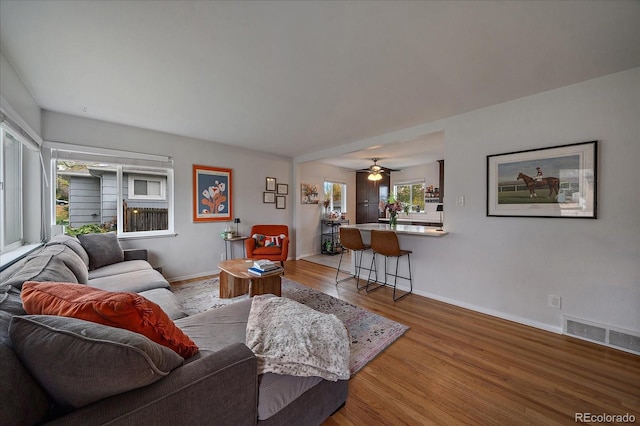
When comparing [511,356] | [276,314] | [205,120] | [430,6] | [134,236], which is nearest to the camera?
[430,6]

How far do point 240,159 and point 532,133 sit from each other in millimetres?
4285

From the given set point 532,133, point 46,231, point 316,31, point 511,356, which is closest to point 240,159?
point 46,231

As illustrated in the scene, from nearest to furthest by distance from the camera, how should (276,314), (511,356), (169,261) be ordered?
(276,314)
(511,356)
(169,261)

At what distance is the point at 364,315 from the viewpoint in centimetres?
270

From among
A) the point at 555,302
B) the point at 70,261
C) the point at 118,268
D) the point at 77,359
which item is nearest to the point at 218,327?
the point at 77,359

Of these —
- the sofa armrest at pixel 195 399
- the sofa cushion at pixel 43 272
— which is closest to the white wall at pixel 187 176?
the sofa cushion at pixel 43 272

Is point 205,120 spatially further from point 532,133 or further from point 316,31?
point 532,133

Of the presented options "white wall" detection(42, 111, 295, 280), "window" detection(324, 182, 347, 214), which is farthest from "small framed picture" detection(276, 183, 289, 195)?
"window" detection(324, 182, 347, 214)

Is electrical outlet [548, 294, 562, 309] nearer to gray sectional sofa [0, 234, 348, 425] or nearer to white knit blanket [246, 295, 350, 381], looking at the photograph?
white knit blanket [246, 295, 350, 381]

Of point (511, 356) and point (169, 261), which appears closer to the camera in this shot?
point (511, 356)

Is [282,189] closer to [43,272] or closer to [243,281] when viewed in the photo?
[243,281]

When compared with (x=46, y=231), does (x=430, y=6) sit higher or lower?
higher

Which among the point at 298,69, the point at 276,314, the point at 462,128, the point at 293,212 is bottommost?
the point at 276,314

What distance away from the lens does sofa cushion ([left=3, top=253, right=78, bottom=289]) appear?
1.26 metres
